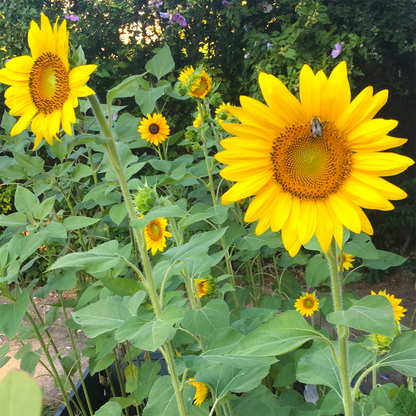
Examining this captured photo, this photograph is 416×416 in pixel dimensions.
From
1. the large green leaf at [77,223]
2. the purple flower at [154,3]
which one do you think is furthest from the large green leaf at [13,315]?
the purple flower at [154,3]

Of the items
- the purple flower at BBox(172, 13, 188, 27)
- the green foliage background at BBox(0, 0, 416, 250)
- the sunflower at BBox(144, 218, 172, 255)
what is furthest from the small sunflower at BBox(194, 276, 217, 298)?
the purple flower at BBox(172, 13, 188, 27)

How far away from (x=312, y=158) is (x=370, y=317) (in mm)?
283

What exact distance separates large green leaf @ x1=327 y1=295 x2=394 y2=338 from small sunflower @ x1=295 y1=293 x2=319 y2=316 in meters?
0.97

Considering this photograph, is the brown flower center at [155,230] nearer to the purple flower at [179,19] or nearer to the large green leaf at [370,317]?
the large green leaf at [370,317]

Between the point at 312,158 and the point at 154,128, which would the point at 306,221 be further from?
the point at 154,128

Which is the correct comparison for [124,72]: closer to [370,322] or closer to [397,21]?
[397,21]

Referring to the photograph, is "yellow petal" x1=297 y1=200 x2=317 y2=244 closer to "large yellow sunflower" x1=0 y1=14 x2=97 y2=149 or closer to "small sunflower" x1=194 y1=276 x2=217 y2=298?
"large yellow sunflower" x1=0 y1=14 x2=97 y2=149

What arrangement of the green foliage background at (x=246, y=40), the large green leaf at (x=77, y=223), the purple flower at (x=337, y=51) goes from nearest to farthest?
the large green leaf at (x=77, y=223)
the purple flower at (x=337, y=51)
the green foliage background at (x=246, y=40)

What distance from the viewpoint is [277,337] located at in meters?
0.61

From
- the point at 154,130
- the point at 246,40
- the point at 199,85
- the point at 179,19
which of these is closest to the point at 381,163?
the point at 199,85

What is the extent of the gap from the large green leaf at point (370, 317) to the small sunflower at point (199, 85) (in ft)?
3.28

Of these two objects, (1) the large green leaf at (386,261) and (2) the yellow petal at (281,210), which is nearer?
(2) the yellow petal at (281,210)

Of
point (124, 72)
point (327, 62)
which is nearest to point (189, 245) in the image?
point (327, 62)

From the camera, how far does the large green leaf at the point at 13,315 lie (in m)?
0.99
